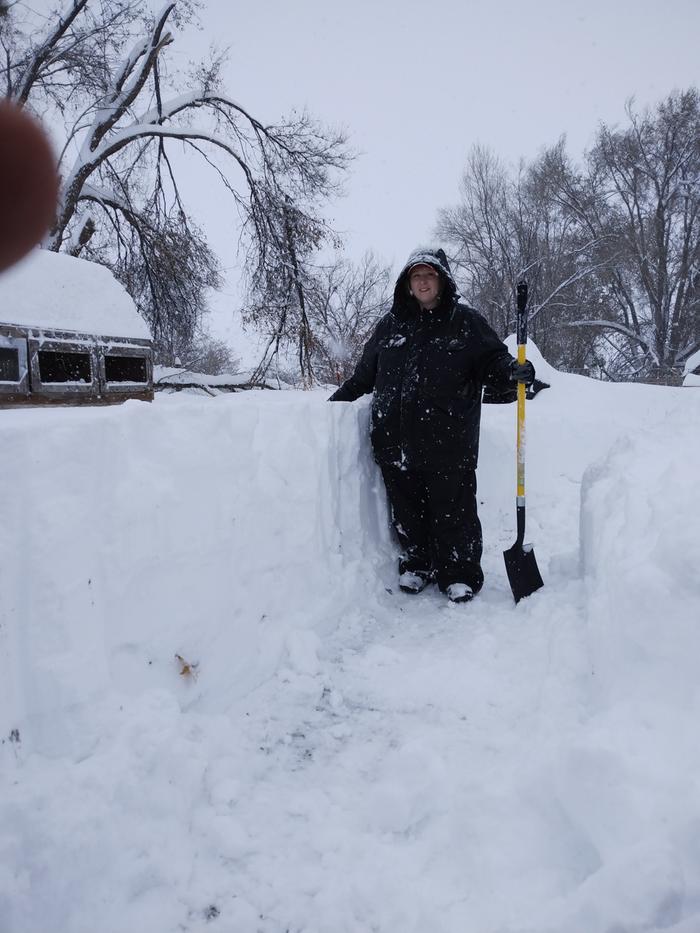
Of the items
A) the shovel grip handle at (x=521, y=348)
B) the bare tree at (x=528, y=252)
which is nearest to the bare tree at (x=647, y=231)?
the bare tree at (x=528, y=252)

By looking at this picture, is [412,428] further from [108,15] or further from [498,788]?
[108,15]

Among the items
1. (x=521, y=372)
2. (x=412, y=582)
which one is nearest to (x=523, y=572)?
(x=412, y=582)

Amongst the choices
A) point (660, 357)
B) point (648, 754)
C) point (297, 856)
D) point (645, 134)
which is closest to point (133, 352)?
point (297, 856)

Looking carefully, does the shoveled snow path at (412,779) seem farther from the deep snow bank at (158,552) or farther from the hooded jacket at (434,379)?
the hooded jacket at (434,379)

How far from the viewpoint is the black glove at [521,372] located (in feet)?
11.2

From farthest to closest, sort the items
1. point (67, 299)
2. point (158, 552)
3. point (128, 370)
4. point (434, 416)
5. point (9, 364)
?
point (434, 416) < point (128, 370) < point (67, 299) < point (9, 364) < point (158, 552)

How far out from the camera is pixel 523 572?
10.9 feet

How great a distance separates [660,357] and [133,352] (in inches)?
1051

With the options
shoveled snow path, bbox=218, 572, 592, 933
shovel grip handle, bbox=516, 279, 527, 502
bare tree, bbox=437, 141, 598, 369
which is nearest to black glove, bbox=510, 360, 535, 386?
shovel grip handle, bbox=516, 279, 527, 502

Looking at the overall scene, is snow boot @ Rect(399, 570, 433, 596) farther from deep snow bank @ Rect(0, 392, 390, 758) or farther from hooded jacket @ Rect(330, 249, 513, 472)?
hooded jacket @ Rect(330, 249, 513, 472)

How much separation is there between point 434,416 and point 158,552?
189 cm

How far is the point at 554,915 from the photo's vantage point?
134 cm

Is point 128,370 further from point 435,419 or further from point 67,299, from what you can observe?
point 435,419

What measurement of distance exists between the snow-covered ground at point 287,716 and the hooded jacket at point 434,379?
81 cm
